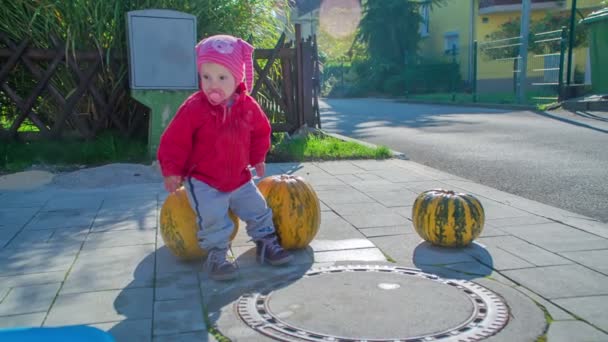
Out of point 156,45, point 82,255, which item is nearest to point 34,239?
point 82,255

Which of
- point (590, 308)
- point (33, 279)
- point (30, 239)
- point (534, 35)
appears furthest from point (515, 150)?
point (534, 35)

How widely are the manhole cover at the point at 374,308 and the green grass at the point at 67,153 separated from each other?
4867 millimetres

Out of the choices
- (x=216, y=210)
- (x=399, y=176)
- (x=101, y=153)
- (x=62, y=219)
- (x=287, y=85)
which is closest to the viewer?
(x=216, y=210)

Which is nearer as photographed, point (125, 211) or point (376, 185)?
point (125, 211)

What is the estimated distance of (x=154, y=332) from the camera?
266 centimetres

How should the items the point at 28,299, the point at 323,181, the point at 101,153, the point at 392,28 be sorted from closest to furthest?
the point at 28,299
the point at 323,181
the point at 101,153
the point at 392,28

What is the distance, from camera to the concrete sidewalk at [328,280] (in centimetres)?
270

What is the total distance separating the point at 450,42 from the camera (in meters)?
32.6

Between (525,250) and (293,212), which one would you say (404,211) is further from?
(293,212)

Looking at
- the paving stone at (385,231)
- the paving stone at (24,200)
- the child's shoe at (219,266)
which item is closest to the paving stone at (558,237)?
the paving stone at (385,231)

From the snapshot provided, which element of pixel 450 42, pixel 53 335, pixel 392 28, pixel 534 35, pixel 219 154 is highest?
pixel 392 28

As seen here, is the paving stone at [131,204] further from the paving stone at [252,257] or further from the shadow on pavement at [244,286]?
the shadow on pavement at [244,286]

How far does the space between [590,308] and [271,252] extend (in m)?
1.81

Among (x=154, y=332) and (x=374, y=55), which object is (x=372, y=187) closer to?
(x=154, y=332)
